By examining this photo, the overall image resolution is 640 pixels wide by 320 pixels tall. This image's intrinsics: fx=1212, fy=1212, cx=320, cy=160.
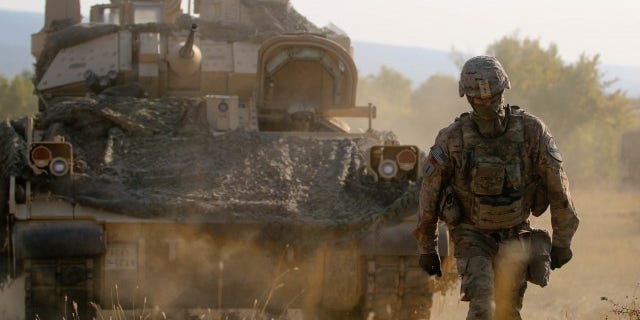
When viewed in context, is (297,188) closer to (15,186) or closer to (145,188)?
(145,188)

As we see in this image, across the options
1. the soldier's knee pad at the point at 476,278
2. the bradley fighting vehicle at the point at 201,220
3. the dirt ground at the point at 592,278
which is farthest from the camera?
the dirt ground at the point at 592,278

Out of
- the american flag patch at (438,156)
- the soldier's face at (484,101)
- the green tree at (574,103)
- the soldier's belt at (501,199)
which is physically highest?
the green tree at (574,103)

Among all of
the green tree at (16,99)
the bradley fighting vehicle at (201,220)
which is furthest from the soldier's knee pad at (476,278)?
the green tree at (16,99)

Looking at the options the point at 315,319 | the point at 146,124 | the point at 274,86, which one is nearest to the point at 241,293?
the point at 315,319

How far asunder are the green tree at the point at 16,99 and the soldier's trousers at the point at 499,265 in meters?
32.3

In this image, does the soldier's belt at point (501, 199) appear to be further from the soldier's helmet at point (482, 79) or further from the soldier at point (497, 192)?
the soldier's helmet at point (482, 79)

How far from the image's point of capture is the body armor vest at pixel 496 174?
6254 mm

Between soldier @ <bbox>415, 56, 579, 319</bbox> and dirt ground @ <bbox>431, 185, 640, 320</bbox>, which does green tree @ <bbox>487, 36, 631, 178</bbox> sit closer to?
dirt ground @ <bbox>431, 185, 640, 320</bbox>

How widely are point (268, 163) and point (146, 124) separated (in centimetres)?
113

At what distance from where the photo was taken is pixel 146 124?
9211mm

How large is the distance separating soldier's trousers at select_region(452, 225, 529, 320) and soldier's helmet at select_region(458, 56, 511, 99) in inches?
29.6

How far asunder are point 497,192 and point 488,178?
9 cm

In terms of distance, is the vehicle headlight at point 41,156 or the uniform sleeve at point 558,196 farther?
the vehicle headlight at point 41,156

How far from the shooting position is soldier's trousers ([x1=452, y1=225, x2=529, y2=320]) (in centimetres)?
618
